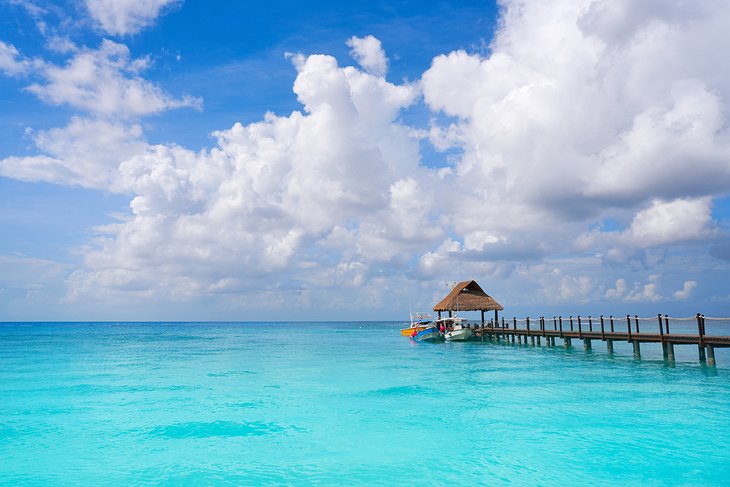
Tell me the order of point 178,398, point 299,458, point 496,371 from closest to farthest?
point 299,458 → point 178,398 → point 496,371

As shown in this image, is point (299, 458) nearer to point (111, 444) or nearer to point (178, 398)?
point (111, 444)

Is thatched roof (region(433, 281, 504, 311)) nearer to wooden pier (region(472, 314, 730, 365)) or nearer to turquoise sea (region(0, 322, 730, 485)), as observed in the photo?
wooden pier (region(472, 314, 730, 365))

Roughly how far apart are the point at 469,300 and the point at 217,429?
123 ft

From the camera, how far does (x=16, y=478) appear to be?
11.0 m

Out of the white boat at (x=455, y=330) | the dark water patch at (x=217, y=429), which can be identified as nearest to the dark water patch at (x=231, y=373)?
the dark water patch at (x=217, y=429)

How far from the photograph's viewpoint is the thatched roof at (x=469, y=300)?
160 ft

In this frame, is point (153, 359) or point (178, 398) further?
point (153, 359)

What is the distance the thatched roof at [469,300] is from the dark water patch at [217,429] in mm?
35719

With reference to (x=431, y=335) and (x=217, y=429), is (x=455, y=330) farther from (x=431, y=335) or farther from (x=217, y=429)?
(x=217, y=429)

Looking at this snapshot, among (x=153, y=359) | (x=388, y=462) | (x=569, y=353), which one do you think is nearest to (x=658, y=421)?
(x=388, y=462)

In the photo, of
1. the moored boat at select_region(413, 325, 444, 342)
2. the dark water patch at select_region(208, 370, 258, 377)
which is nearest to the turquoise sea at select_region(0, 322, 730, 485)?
the dark water patch at select_region(208, 370, 258, 377)

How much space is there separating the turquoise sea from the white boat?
21895 mm

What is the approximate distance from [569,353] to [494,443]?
86.8 feet

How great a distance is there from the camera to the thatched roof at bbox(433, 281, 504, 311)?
48719 mm
